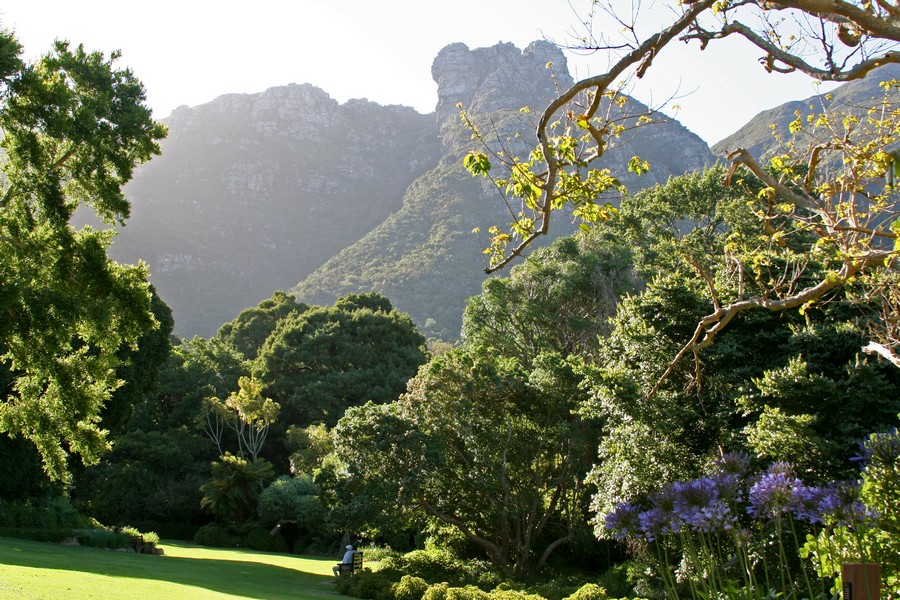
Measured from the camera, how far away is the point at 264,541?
27469 millimetres

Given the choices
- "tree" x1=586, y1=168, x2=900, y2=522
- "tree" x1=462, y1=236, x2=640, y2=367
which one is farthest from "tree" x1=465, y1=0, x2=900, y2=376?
"tree" x1=462, y1=236, x2=640, y2=367

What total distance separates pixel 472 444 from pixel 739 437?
781 centimetres

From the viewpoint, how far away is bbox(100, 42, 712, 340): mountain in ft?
225

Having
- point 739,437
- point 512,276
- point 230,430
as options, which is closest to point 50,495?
point 230,430

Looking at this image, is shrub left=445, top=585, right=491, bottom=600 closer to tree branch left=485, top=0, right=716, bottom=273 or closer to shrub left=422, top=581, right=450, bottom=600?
shrub left=422, top=581, right=450, bottom=600

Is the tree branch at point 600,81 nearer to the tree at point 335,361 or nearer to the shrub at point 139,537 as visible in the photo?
the shrub at point 139,537

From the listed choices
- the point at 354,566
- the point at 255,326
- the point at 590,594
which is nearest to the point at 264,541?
the point at 354,566

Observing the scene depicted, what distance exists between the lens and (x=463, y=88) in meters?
127

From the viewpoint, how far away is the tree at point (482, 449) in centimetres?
1828

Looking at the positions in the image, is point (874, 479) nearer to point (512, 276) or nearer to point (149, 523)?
point (512, 276)

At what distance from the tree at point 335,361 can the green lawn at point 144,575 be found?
13509mm

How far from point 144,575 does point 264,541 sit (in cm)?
1392

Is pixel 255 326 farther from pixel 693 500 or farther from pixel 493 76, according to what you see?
pixel 493 76

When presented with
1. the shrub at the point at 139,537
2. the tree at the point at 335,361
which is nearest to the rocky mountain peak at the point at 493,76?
the tree at the point at 335,361
